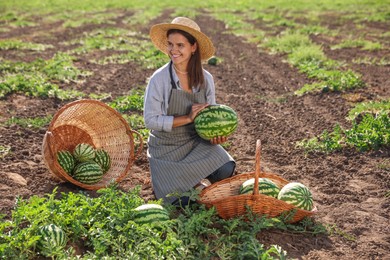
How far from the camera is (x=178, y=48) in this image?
5238 millimetres

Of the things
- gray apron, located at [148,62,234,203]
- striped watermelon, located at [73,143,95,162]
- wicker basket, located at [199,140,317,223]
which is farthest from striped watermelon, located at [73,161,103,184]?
Answer: wicker basket, located at [199,140,317,223]

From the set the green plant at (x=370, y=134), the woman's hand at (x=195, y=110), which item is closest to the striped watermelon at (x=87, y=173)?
the woman's hand at (x=195, y=110)

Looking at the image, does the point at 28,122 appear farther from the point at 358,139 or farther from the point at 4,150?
the point at 358,139

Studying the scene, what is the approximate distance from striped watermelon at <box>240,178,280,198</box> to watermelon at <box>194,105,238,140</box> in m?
0.67

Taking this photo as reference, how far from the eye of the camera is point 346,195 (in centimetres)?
546

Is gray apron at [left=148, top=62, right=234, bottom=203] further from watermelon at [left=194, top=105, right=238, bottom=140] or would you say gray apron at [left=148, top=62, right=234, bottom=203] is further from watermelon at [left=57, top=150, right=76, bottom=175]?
watermelon at [left=57, top=150, right=76, bottom=175]

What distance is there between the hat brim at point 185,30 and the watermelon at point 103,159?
1457mm

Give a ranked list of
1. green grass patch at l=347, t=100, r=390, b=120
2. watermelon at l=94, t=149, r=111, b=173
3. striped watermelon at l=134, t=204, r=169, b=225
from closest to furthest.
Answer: striped watermelon at l=134, t=204, r=169, b=225
watermelon at l=94, t=149, r=111, b=173
green grass patch at l=347, t=100, r=390, b=120

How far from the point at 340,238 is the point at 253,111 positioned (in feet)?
14.9

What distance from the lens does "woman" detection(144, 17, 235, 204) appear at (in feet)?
16.9

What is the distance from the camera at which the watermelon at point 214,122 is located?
5.11 meters

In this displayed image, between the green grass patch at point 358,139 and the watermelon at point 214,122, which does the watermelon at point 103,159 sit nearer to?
the watermelon at point 214,122

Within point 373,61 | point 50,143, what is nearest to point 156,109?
point 50,143

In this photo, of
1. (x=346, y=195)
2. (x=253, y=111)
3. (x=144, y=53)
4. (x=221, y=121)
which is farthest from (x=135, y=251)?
(x=144, y=53)
